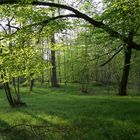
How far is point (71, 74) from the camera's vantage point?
33062 millimetres

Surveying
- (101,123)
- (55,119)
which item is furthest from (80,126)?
(55,119)

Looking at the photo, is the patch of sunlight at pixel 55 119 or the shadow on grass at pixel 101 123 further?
the patch of sunlight at pixel 55 119

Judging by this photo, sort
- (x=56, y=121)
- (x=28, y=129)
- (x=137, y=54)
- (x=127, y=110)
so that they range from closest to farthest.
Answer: (x=28, y=129)
(x=56, y=121)
(x=127, y=110)
(x=137, y=54)

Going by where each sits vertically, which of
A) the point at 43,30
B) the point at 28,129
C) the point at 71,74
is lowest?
the point at 28,129

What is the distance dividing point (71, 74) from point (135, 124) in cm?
1810

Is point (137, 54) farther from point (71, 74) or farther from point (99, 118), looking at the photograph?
point (99, 118)

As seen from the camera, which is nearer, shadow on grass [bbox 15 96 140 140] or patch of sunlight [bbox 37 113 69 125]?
shadow on grass [bbox 15 96 140 140]

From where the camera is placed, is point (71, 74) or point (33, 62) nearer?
point (33, 62)

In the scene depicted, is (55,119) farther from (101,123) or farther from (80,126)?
(101,123)

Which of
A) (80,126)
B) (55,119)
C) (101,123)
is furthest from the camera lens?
(55,119)

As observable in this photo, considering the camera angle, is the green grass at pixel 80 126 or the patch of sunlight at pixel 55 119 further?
the patch of sunlight at pixel 55 119

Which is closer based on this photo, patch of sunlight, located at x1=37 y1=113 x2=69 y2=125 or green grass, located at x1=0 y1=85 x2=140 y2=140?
green grass, located at x1=0 y1=85 x2=140 y2=140

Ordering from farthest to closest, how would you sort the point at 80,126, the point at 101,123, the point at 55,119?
1. the point at 55,119
2. the point at 101,123
3. the point at 80,126

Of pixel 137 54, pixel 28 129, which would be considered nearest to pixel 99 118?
pixel 28 129
